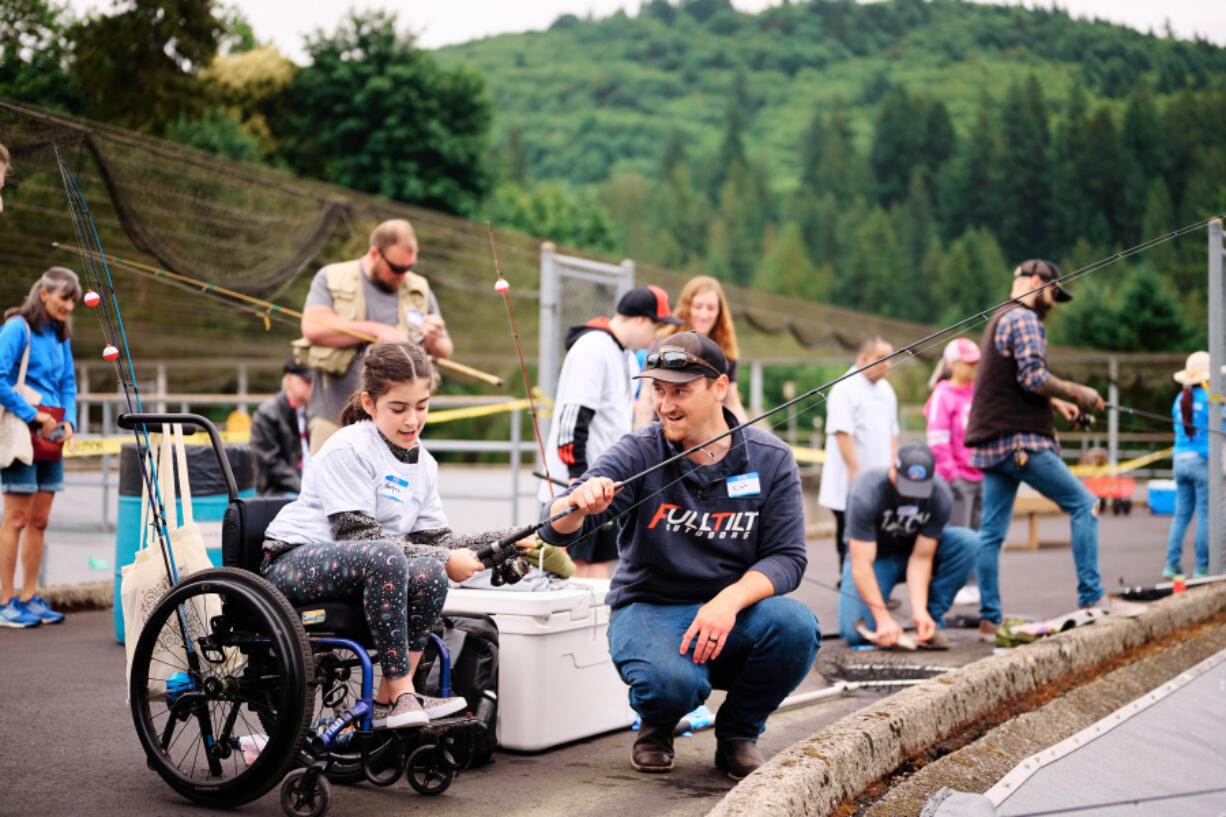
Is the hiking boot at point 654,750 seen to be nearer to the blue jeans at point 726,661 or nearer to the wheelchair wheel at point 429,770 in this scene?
the blue jeans at point 726,661

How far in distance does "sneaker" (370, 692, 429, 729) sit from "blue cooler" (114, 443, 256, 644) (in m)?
2.65

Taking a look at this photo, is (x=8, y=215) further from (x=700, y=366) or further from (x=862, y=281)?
(x=862, y=281)

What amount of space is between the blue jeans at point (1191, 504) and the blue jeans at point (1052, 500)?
2520 mm

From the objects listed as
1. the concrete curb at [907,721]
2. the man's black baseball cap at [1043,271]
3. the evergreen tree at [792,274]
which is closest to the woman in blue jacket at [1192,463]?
the concrete curb at [907,721]

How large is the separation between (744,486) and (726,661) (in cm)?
53

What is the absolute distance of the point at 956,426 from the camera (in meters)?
8.72

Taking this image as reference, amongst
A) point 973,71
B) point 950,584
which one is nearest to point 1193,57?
point 950,584

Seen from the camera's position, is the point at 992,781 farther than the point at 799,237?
No

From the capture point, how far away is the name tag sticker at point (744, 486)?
3.78m

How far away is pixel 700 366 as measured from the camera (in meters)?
3.74

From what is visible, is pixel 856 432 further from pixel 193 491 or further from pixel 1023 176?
pixel 1023 176

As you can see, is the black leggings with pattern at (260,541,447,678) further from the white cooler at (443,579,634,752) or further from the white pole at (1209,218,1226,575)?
the white pole at (1209,218,1226,575)

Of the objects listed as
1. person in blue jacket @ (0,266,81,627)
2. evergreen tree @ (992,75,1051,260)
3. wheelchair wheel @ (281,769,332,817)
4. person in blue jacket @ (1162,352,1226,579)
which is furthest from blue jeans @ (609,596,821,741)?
evergreen tree @ (992,75,1051,260)

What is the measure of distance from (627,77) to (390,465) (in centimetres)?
18830
